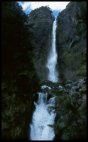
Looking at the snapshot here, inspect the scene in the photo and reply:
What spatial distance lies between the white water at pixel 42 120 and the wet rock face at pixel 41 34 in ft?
60.2

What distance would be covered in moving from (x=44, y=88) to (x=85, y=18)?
13.0m

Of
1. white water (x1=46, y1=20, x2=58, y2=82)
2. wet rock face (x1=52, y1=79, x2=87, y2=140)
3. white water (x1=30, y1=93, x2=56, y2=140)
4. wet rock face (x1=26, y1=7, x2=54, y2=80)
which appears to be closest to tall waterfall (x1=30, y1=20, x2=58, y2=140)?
white water (x1=30, y1=93, x2=56, y2=140)

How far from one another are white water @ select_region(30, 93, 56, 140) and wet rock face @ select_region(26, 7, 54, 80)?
60.2 ft

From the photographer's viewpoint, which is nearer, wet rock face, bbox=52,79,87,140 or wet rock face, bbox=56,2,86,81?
wet rock face, bbox=52,79,87,140

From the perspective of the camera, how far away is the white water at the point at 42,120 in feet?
80.4

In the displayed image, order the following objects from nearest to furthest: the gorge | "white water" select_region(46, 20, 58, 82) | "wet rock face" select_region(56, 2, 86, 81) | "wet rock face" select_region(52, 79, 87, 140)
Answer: "wet rock face" select_region(52, 79, 87, 140) < the gorge < "wet rock face" select_region(56, 2, 86, 81) < "white water" select_region(46, 20, 58, 82)

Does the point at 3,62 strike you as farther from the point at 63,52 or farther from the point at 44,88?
the point at 63,52

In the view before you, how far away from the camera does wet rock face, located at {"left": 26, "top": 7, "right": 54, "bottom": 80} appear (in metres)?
50.0

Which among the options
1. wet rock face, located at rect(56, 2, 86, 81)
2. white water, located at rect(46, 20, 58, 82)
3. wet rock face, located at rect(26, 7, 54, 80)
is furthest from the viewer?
wet rock face, located at rect(26, 7, 54, 80)

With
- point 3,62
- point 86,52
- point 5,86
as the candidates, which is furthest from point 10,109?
point 86,52

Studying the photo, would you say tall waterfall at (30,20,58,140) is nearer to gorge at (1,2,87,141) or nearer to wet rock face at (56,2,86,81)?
gorge at (1,2,87,141)

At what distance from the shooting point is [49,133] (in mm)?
24422

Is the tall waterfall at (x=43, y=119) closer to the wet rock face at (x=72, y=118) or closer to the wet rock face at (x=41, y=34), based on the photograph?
the wet rock face at (x=72, y=118)

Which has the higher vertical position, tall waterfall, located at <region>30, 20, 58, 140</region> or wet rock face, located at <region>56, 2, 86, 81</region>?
wet rock face, located at <region>56, 2, 86, 81</region>
